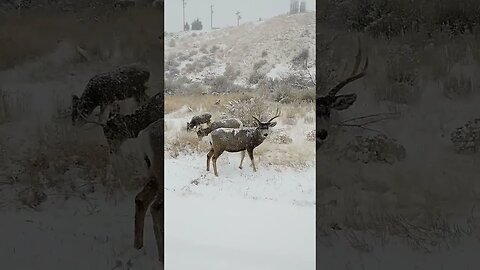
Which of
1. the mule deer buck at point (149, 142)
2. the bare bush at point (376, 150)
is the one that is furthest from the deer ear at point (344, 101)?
the mule deer buck at point (149, 142)

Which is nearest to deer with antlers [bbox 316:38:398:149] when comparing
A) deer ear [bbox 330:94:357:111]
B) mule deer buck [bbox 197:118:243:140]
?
deer ear [bbox 330:94:357:111]

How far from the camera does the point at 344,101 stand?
1983mm

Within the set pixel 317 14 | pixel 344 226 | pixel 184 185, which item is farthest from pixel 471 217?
pixel 184 185

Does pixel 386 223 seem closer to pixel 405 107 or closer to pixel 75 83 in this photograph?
pixel 405 107

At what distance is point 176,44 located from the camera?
83.9 inches

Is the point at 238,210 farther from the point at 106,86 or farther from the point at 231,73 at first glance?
the point at 106,86

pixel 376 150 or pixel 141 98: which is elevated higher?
pixel 141 98

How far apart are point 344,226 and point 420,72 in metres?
0.51

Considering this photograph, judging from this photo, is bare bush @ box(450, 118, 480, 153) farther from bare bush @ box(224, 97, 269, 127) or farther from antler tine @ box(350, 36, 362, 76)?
bare bush @ box(224, 97, 269, 127)

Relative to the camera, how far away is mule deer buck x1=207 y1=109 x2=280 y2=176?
2111mm

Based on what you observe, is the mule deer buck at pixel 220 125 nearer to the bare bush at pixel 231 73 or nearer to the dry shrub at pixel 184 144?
the dry shrub at pixel 184 144

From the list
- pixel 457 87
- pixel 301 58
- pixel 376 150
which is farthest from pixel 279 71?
pixel 457 87

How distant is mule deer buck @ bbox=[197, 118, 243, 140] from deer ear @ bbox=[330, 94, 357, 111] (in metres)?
0.32

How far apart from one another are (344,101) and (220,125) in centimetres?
41
